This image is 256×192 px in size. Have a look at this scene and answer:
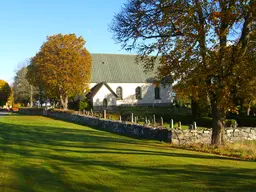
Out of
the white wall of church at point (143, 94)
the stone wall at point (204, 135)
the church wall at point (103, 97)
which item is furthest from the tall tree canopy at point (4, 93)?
the stone wall at point (204, 135)

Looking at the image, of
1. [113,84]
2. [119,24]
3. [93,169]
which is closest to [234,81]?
[119,24]

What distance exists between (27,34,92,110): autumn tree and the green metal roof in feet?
48.8

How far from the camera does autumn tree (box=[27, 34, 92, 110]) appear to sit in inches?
1709

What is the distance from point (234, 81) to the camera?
13852 millimetres

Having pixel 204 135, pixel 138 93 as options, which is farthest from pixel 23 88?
pixel 204 135

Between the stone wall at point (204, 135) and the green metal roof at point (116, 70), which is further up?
the green metal roof at point (116, 70)

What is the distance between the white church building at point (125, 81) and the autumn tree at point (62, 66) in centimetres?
1285

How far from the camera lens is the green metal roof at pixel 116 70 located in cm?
6153

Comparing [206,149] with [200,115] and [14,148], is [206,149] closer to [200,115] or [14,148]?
[14,148]

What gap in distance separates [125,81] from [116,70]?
3.05 metres

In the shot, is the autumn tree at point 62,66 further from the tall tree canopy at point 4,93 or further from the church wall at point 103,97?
the tall tree canopy at point 4,93

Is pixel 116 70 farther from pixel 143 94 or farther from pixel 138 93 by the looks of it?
pixel 143 94

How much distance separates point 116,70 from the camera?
6375 centimetres

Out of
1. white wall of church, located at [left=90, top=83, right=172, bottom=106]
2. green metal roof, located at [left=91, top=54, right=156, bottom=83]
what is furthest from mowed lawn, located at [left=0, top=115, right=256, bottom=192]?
green metal roof, located at [left=91, top=54, right=156, bottom=83]
